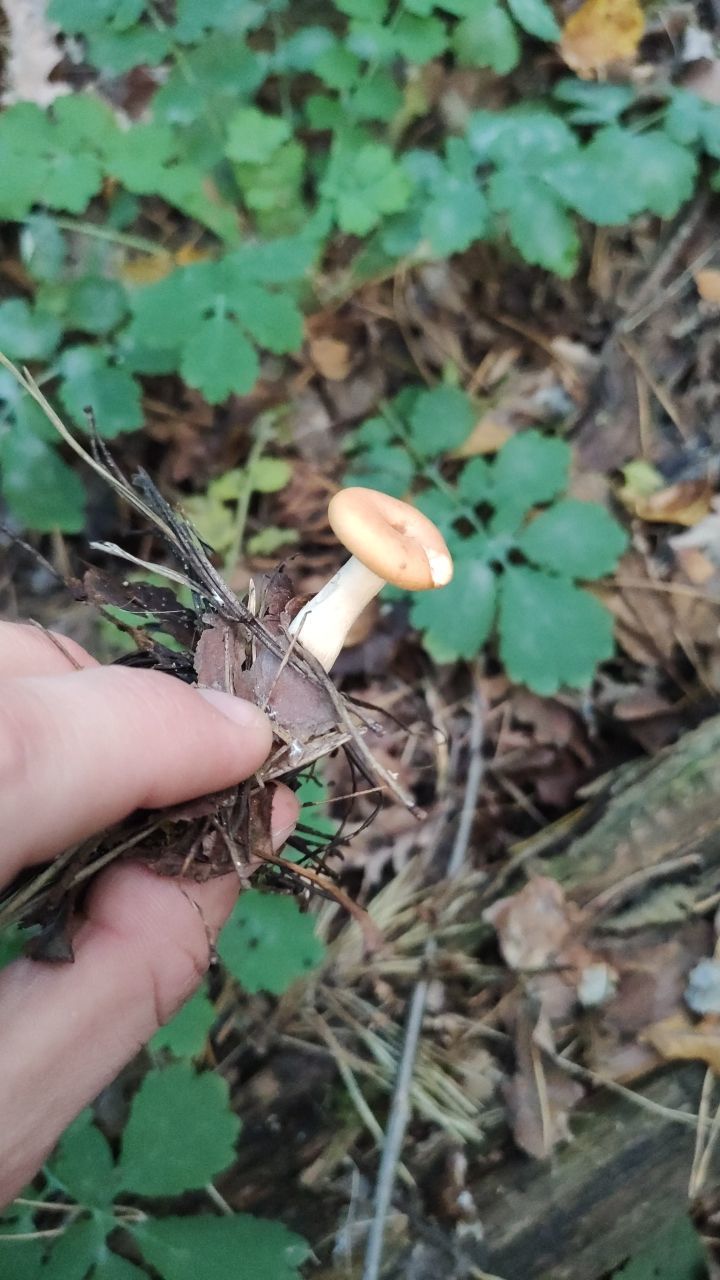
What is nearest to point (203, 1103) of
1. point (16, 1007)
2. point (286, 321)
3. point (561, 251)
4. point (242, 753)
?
point (16, 1007)

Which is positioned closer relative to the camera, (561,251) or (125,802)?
(125,802)

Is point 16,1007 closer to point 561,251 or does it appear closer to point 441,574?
point 441,574

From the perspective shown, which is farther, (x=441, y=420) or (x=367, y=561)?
(x=441, y=420)

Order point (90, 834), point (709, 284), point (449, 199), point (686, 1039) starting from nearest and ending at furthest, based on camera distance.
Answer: point (90, 834) → point (686, 1039) → point (449, 199) → point (709, 284)

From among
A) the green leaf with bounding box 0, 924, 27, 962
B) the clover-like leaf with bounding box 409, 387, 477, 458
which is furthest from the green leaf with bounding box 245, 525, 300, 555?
the green leaf with bounding box 0, 924, 27, 962

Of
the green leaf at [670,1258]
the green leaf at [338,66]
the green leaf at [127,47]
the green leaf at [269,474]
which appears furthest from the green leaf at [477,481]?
the green leaf at [670,1258]

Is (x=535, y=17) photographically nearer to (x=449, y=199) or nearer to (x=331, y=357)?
(x=449, y=199)

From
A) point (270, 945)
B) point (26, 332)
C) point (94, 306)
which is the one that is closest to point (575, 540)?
point (270, 945)

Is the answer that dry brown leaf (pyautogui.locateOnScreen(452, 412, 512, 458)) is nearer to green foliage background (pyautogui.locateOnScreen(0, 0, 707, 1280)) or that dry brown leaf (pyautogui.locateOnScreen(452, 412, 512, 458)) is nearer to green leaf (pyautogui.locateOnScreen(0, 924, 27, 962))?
green foliage background (pyautogui.locateOnScreen(0, 0, 707, 1280))
